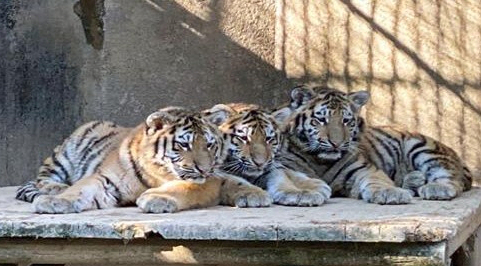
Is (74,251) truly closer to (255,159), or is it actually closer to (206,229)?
(206,229)

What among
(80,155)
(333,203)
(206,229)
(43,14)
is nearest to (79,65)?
(43,14)

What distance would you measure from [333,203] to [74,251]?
4.04 ft

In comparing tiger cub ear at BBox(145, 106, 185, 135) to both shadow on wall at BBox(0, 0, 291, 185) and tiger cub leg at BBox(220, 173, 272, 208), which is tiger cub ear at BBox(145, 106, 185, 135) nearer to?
tiger cub leg at BBox(220, 173, 272, 208)

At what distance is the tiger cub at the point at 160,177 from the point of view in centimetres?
432

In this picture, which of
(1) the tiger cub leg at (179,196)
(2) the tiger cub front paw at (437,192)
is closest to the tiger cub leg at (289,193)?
(1) the tiger cub leg at (179,196)

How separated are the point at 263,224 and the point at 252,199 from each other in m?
0.76

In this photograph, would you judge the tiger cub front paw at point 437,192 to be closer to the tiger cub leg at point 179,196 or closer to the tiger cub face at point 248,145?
the tiger cub face at point 248,145

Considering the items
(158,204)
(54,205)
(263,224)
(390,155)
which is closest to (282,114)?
(390,155)

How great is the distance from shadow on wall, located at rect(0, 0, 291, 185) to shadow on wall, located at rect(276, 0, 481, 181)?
27 centimetres

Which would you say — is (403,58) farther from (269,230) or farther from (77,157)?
(269,230)

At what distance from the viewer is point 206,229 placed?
3.73m

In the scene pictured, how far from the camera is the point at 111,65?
630 centimetres

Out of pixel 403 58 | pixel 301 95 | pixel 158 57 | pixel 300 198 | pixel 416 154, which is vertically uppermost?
pixel 403 58

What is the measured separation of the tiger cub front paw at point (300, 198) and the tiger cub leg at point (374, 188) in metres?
0.22
